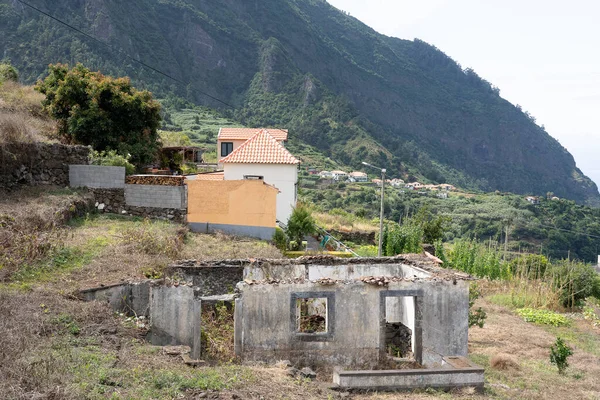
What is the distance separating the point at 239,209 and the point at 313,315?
30.1 ft

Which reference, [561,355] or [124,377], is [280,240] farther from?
[124,377]

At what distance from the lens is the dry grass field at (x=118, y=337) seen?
7574 millimetres

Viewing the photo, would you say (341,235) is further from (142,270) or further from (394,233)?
(142,270)

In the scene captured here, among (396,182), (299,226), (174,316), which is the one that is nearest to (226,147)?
(299,226)

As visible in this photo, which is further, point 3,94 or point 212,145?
point 212,145

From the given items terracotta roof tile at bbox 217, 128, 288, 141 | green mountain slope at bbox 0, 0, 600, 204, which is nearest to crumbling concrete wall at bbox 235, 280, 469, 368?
terracotta roof tile at bbox 217, 128, 288, 141

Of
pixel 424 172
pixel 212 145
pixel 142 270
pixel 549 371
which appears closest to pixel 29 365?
pixel 142 270

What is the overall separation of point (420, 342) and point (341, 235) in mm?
21337

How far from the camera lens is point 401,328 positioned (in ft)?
46.7

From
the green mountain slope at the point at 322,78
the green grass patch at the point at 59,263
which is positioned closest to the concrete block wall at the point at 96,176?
the green grass patch at the point at 59,263

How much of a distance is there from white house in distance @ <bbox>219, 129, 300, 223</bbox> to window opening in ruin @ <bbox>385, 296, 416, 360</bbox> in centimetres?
1440

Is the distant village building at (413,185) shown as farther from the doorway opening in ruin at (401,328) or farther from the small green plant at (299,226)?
the doorway opening in ruin at (401,328)

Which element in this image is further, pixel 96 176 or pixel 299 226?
pixel 299 226

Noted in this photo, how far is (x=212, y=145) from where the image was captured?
58344 mm
